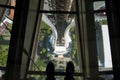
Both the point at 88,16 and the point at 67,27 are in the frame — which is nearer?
the point at 88,16

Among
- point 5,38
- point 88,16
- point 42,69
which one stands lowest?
point 42,69

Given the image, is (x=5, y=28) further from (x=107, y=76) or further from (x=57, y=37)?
(x=107, y=76)

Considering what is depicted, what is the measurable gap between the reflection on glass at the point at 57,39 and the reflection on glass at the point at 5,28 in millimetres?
831

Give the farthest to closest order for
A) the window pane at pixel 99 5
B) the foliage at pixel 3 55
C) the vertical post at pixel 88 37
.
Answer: the window pane at pixel 99 5 < the foliage at pixel 3 55 < the vertical post at pixel 88 37

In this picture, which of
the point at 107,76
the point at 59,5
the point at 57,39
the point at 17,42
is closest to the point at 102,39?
the point at 107,76

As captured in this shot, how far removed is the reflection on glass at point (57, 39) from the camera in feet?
21.0

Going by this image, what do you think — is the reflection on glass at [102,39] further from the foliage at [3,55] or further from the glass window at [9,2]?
the foliage at [3,55]

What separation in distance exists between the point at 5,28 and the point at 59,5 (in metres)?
1.52

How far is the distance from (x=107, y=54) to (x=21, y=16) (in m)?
2.48

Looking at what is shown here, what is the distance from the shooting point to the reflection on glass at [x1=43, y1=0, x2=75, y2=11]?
632 cm

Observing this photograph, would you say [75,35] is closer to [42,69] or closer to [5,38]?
[42,69]

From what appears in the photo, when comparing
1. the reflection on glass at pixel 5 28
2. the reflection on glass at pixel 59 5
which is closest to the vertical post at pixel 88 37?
the reflection on glass at pixel 59 5

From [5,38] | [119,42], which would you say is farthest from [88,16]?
[5,38]

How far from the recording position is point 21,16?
5148mm
